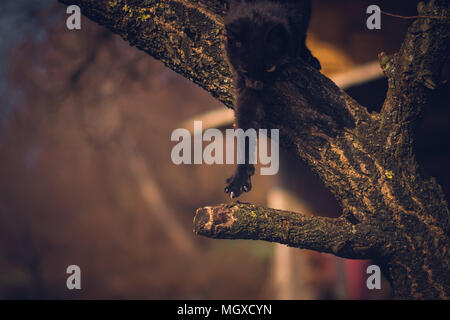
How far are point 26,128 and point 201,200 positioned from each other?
727 centimetres

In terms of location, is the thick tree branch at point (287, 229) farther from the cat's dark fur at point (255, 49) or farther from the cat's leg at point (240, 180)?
the cat's dark fur at point (255, 49)

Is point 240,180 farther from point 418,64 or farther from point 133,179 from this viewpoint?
point 133,179

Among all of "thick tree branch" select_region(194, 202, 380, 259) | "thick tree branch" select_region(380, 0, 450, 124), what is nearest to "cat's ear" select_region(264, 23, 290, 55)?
"thick tree branch" select_region(380, 0, 450, 124)

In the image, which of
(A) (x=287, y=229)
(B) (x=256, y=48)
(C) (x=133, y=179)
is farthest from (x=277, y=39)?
(C) (x=133, y=179)

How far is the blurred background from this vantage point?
14.0 ft

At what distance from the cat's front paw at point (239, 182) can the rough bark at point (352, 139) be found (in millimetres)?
209

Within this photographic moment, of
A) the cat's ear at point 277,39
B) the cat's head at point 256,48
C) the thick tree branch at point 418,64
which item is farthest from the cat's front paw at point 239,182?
the thick tree branch at point 418,64

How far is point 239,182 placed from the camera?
5.60 feet

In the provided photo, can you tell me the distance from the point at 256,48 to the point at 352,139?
23.5 inches

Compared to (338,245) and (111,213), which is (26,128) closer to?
(111,213)

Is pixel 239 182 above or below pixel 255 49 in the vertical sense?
below

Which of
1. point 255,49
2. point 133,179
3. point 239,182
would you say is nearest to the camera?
point 255,49

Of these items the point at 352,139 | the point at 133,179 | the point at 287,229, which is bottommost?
the point at 287,229

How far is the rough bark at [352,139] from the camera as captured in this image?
1.52 m
